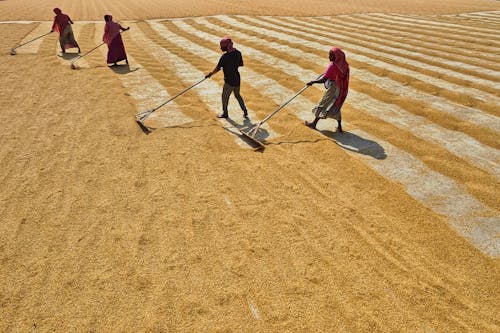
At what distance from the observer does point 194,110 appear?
8969 mm

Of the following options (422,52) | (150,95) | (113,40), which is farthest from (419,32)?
(113,40)

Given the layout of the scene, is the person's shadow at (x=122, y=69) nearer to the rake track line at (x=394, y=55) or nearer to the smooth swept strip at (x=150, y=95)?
the smooth swept strip at (x=150, y=95)

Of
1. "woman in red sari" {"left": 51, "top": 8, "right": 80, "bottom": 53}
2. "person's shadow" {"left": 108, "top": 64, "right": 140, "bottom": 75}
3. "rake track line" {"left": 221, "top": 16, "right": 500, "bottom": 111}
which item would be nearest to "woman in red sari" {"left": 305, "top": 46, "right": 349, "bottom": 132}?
"rake track line" {"left": 221, "top": 16, "right": 500, "bottom": 111}

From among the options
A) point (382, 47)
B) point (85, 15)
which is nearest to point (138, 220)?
point (382, 47)

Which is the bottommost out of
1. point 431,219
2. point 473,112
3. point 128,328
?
point 128,328

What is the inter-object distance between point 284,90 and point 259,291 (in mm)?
7212

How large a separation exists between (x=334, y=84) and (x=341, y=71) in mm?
304

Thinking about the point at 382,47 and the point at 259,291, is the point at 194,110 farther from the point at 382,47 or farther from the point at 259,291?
the point at 382,47

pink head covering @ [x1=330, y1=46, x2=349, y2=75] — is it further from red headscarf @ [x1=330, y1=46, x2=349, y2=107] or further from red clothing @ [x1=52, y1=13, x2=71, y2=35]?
red clothing @ [x1=52, y1=13, x2=71, y2=35]

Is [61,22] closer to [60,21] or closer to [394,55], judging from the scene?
[60,21]

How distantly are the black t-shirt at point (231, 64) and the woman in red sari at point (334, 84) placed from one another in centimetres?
175

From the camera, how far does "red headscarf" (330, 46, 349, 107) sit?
22.3 ft

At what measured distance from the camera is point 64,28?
526 inches

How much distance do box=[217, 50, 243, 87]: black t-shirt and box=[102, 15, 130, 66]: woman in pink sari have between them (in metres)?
5.99
